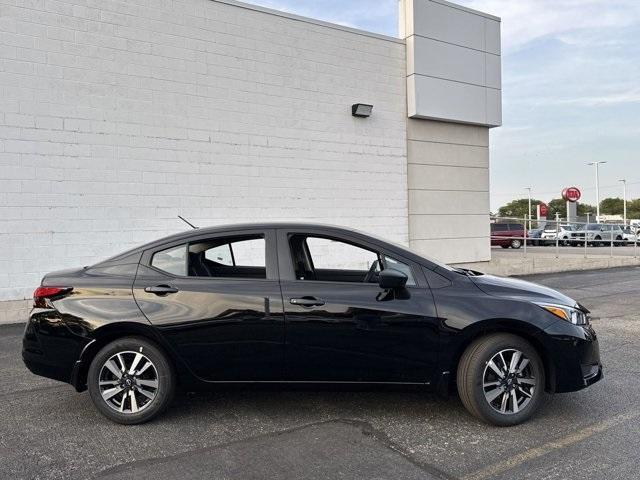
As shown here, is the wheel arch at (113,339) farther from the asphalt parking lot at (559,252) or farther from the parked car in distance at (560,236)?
the parked car in distance at (560,236)

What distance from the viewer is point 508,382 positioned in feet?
12.9

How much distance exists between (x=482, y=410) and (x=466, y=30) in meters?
12.0

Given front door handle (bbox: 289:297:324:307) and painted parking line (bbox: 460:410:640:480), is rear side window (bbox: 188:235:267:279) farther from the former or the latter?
painted parking line (bbox: 460:410:640:480)

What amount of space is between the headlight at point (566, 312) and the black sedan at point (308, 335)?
10 mm

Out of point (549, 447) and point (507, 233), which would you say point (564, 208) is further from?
point (549, 447)

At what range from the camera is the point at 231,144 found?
1045 cm

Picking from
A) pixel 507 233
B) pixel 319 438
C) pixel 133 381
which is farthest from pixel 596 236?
pixel 133 381

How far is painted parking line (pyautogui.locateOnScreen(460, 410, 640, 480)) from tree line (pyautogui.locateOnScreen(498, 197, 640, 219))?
9480cm

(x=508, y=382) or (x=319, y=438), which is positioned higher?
(x=508, y=382)

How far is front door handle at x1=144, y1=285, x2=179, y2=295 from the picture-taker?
407cm

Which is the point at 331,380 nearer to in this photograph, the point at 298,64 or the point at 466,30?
the point at 298,64

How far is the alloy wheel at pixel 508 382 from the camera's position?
154 inches

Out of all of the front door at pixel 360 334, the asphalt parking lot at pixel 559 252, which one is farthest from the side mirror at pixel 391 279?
the asphalt parking lot at pixel 559 252

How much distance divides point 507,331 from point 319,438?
1602 mm
